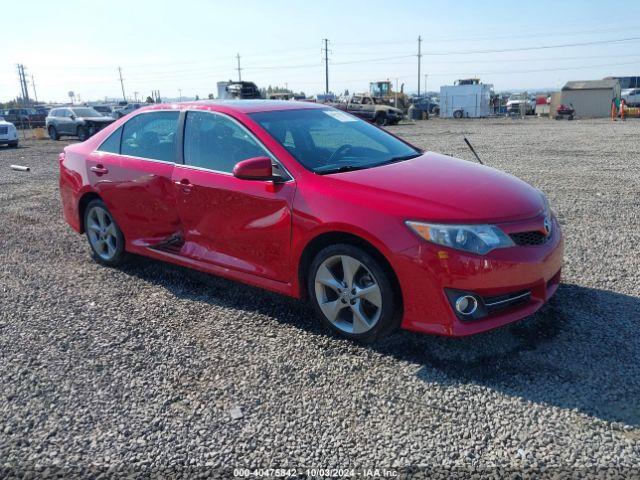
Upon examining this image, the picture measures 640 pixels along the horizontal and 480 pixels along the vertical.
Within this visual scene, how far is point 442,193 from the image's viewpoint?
3.61 meters

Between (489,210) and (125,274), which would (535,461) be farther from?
(125,274)

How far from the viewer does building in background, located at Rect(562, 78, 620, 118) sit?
38969mm

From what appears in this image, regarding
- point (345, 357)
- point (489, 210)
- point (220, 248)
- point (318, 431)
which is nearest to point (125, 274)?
point (220, 248)

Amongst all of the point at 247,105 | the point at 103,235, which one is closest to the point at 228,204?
the point at 247,105

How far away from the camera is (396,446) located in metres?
2.73

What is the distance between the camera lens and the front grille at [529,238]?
3.47 meters

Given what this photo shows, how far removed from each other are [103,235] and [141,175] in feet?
3.31

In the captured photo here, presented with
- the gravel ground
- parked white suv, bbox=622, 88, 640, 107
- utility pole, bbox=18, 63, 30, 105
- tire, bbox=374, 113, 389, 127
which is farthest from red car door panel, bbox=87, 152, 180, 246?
utility pole, bbox=18, 63, 30, 105

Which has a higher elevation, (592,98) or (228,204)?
(228,204)

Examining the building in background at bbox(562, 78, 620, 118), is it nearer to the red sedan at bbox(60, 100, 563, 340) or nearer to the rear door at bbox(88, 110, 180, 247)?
the red sedan at bbox(60, 100, 563, 340)

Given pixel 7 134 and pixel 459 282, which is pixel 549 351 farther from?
pixel 7 134

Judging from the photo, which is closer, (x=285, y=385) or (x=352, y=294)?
(x=285, y=385)

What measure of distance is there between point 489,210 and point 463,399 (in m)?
1.15

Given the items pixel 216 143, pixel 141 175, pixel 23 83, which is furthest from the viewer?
pixel 23 83
